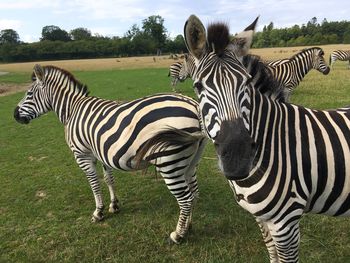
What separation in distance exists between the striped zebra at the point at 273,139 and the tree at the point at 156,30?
78936mm

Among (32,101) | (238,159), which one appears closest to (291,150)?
(238,159)

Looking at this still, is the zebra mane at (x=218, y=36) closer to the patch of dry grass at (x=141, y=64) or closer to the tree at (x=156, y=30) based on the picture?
the patch of dry grass at (x=141, y=64)

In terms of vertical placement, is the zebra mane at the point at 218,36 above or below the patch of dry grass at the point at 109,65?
above

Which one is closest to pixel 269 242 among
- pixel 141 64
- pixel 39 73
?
pixel 39 73

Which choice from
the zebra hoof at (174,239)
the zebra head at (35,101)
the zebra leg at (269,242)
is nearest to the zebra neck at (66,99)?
the zebra head at (35,101)

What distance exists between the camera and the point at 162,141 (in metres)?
3.51

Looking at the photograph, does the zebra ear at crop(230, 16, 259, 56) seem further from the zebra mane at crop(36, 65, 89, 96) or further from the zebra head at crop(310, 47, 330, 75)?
the zebra head at crop(310, 47, 330, 75)

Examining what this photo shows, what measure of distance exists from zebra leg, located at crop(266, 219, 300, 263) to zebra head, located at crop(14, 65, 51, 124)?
179 inches

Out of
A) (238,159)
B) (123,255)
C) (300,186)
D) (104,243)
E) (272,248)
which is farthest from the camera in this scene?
(104,243)

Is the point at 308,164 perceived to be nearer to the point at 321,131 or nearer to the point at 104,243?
the point at 321,131

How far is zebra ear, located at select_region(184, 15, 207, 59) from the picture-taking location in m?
2.35

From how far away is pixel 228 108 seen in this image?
2234 mm

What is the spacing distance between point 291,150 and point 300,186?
299 mm

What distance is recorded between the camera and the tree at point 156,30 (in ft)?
273
